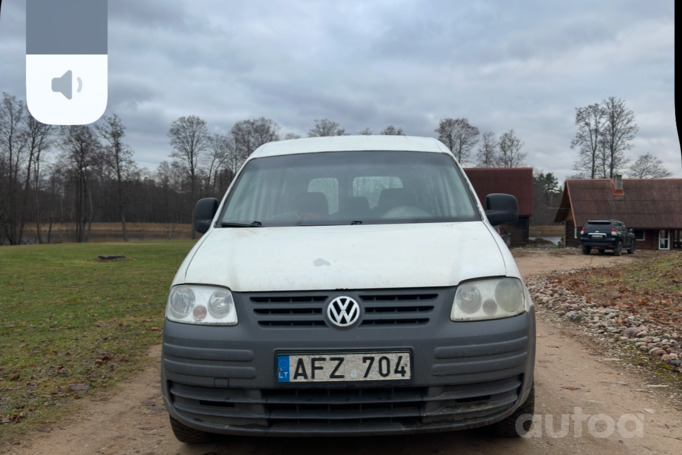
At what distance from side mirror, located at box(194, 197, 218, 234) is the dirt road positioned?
1.42 meters

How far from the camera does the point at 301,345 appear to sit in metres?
2.70

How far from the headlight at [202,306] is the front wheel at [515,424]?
1.73 metres

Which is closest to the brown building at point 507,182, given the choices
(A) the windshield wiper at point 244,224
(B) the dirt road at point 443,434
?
(B) the dirt road at point 443,434

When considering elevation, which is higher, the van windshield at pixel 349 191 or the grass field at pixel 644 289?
the van windshield at pixel 349 191

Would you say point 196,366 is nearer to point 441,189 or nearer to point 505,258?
point 505,258

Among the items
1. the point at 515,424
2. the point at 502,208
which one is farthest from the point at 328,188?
the point at 515,424

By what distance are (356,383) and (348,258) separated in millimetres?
655

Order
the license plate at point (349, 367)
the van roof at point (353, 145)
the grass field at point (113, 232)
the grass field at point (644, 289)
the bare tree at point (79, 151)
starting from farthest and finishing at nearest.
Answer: the grass field at point (113, 232) → the bare tree at point (79, 151) → the grass field at point (644, 289) → the van roof at point (353, 145) → the license plate at point (349, 367)

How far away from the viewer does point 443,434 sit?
3.59 meters

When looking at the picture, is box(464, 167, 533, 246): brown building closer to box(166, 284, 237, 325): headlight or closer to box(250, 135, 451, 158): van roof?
box(250, 135, 451, 158): van roof

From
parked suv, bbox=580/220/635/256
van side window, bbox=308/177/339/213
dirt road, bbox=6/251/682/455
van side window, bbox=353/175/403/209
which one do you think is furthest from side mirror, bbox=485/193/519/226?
parked suv, bbox=580/220/635/256

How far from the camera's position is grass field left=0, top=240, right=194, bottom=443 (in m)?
4.50

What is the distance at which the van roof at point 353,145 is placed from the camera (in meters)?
4.47

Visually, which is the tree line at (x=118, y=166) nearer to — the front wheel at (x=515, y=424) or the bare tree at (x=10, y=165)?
the bare tree at (x=10, y=165)
